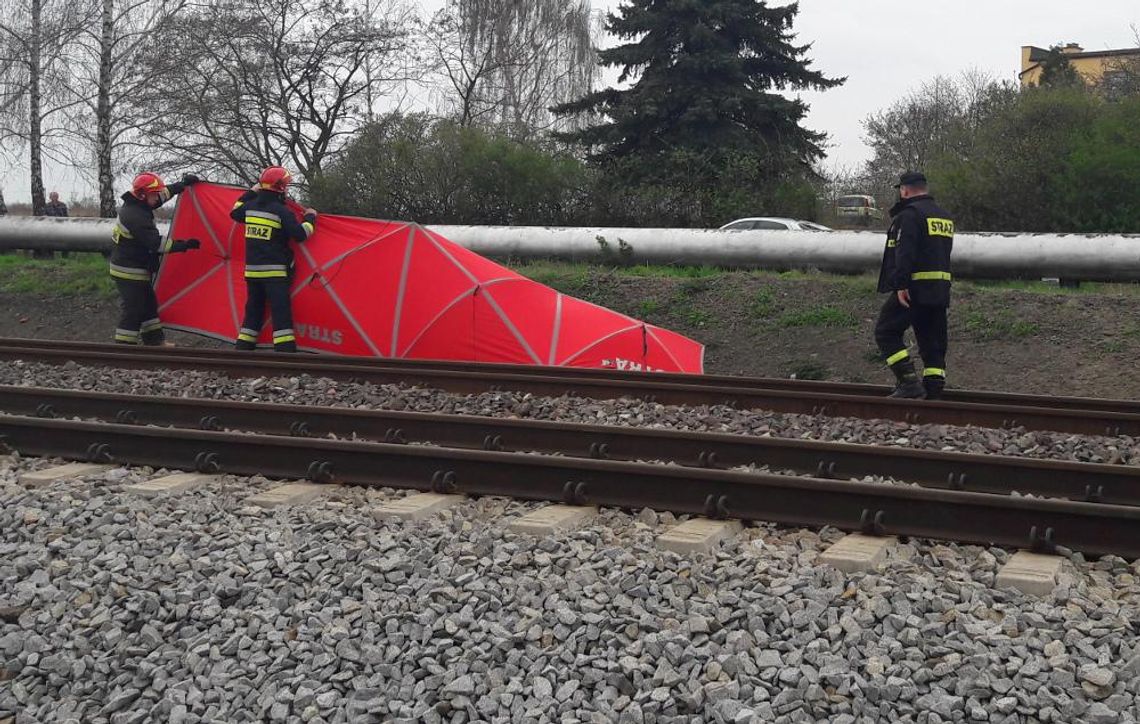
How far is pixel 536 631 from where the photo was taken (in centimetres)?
412

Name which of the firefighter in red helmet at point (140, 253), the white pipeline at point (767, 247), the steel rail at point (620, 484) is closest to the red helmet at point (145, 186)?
the firefighter in red helmet at point (140, 253)

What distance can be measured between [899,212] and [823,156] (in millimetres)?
22630

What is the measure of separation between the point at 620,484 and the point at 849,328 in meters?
8.44

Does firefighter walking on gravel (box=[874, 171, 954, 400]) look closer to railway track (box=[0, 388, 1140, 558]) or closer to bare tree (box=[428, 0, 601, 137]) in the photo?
railway track (box=[0, 388, 1140, 558])

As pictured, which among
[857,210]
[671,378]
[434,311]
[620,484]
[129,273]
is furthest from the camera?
[857,210]

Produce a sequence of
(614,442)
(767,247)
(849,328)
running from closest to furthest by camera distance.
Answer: (614,442) → (849,328) → (767,247)

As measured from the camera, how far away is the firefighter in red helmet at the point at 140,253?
12430 millimetres

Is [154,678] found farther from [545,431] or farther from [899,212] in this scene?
[899,212]

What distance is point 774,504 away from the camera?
530 centimetres

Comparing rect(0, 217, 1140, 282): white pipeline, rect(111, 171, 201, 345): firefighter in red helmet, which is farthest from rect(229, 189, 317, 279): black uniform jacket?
rect(0, 217, 1140, 282): white pipeline

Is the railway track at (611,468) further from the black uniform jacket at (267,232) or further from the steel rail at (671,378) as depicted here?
the black uniform jacket at (267,232)

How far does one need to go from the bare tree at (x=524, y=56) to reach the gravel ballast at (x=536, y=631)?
124 ft

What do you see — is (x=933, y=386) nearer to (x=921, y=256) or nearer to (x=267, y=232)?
(x=921, y=256)

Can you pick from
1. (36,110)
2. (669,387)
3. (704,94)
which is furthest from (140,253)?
(704,94)
